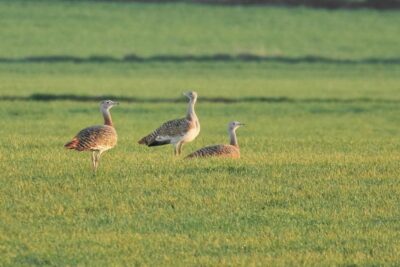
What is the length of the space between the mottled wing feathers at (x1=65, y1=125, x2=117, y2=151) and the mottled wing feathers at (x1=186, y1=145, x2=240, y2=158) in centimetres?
200

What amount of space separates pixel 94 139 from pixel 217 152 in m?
2.77

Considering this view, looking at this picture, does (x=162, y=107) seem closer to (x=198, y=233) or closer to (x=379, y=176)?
(x=379, y=176)

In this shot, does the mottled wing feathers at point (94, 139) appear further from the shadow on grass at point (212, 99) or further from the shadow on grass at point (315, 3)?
the shadow on grass at point (315, 3)

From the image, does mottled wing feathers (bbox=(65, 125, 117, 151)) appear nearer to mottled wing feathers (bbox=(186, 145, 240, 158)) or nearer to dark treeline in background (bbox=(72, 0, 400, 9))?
mottled wing feathers (bbox=(186, 145, 240, 158))

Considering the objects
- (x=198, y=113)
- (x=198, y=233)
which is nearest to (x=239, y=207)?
(x=198, y=233)

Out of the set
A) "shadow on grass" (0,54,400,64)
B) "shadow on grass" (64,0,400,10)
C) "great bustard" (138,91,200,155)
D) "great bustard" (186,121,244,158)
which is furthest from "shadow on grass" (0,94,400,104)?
"shadow on grass" (64,0,400,10)

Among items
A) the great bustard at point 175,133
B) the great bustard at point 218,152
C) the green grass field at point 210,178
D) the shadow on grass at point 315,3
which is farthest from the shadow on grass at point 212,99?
the shadow on grass at point 315,3

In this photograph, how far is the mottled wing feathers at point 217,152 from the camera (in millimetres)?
16844

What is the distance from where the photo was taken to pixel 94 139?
14680mm

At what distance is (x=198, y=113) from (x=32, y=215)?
19857 millimetres

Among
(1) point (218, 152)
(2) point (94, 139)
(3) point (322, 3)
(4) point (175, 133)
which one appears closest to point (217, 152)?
(1) point (218, 152)

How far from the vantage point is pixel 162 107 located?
107ft

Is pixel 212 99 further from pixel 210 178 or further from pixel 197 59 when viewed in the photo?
pixel 210 178

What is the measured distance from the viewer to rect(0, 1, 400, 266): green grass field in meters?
11.2
